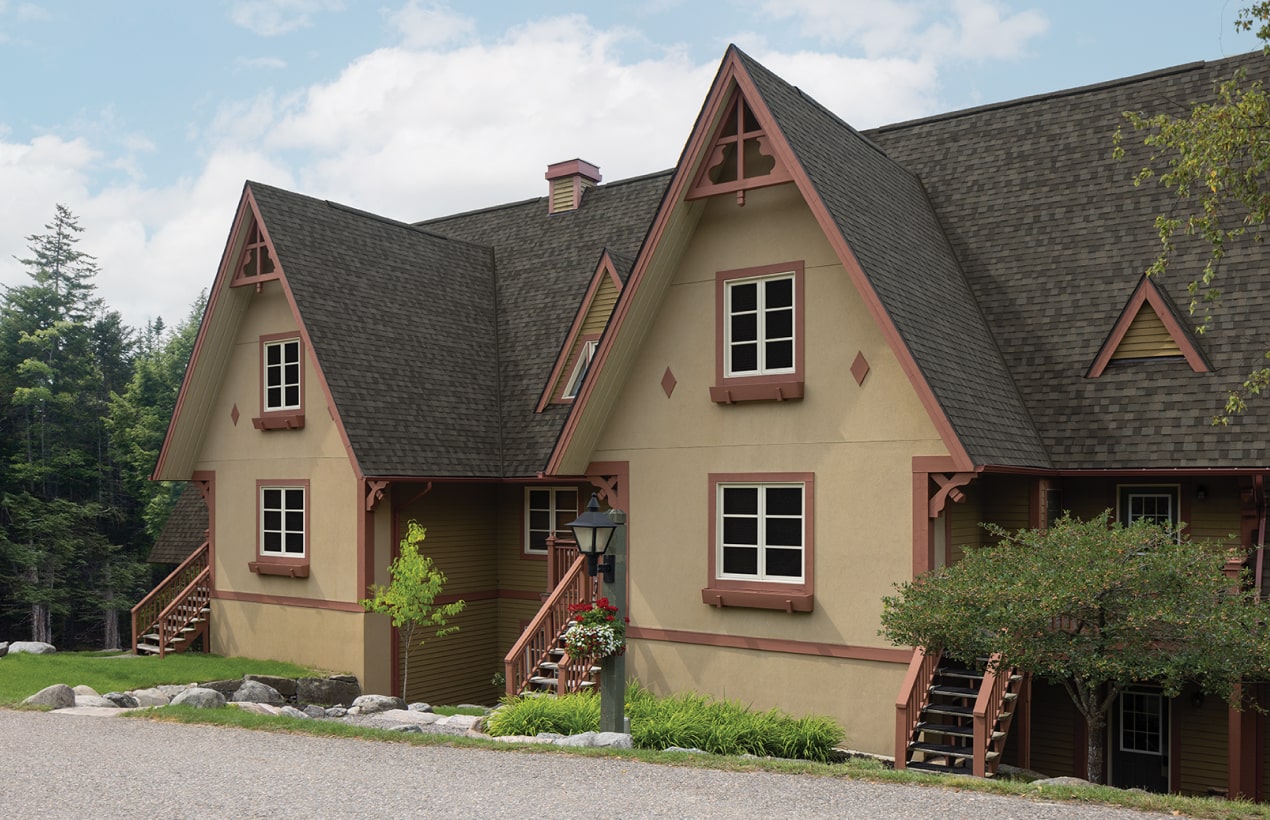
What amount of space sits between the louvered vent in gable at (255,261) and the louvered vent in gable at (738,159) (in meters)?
8.89

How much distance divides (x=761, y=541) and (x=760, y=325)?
3089 mm

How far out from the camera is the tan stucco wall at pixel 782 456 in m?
14.3

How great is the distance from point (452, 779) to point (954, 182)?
13.1 metres

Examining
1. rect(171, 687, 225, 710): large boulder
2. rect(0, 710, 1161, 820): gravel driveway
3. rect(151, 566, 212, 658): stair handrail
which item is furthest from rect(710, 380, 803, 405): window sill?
rect(151, 566, 212, 658): stair handrail

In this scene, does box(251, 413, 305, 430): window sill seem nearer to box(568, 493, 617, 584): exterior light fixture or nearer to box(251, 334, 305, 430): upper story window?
box(251, 334, 305, 430): upper story window

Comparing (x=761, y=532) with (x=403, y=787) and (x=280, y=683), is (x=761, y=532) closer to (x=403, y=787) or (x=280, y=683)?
(x=403, y=787)

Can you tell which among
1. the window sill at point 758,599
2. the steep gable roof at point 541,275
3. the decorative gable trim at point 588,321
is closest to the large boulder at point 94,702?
the steep gable roof at point 541,275

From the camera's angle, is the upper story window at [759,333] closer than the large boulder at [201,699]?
No

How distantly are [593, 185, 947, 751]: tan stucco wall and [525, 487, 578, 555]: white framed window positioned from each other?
3.75 m

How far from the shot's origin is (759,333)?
15.6 m

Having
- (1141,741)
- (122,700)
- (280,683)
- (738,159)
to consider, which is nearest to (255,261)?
(280,683)

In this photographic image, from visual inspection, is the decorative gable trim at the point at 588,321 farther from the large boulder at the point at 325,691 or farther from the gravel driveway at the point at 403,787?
the gravel driveway at the point at 403,787

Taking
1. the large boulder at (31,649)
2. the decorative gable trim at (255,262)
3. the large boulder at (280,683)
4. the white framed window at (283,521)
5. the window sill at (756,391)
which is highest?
the decorative gable trim at (255,262)

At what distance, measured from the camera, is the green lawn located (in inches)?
701
